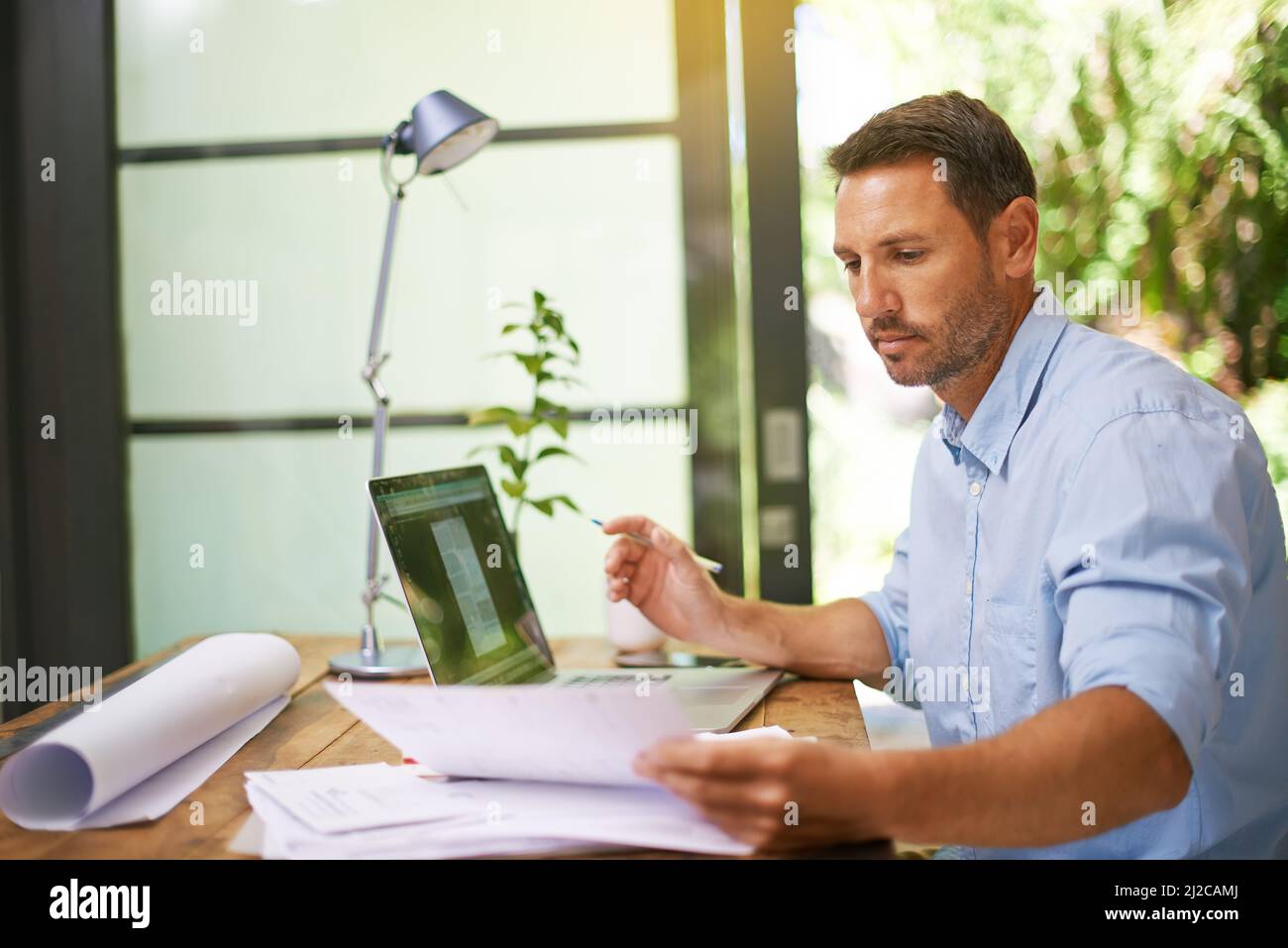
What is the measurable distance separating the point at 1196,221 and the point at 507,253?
161 centimetres

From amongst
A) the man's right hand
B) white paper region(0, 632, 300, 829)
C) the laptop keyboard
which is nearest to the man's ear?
the man's right hand

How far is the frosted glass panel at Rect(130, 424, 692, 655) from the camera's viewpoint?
2.51 m

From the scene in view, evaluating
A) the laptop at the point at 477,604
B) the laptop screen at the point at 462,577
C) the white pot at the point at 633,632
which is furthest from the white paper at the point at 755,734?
the white pot at the point at 633,632

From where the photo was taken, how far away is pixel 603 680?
57.8 inches

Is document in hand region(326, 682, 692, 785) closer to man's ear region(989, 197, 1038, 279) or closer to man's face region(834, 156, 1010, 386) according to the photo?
man's face region(834, 156, 1010, 386)

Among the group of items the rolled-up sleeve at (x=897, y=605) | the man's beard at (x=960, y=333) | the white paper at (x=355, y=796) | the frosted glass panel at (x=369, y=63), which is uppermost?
the frosted glass panel at (x=369, y=63)

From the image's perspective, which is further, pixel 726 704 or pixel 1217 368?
pixel 1217 368

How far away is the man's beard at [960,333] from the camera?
1.31 m

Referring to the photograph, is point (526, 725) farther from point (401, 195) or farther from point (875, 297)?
point (401, 195)

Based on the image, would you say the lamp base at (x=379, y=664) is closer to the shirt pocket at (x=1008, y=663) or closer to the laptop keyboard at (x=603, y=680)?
the laptop keyboard at (x=603, y=680)
